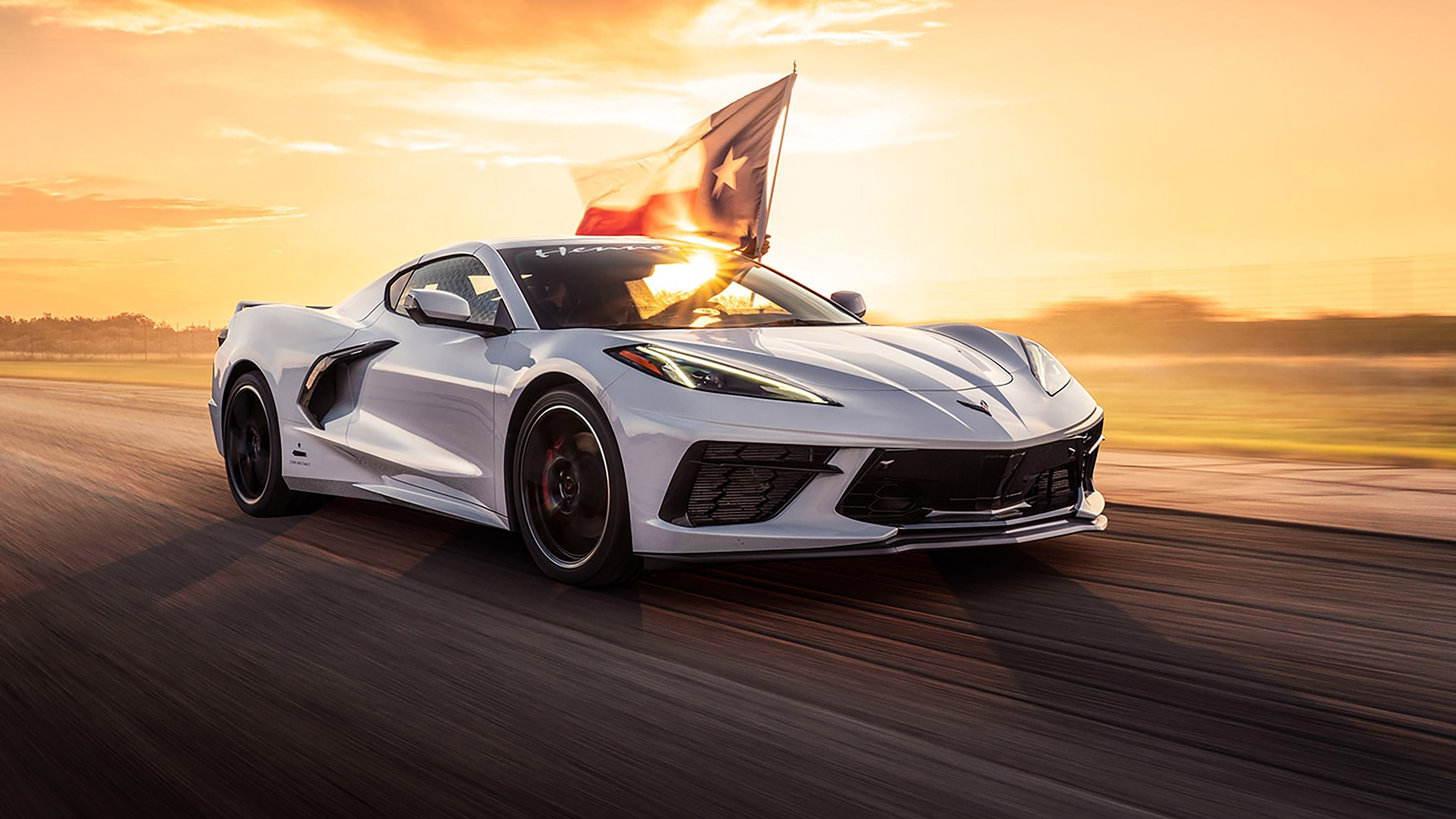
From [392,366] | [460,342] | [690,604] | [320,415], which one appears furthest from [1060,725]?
[320,415]

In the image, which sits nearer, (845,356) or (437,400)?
(845,356)

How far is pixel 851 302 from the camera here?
5793 millimetres

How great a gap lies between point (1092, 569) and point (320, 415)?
3.37m

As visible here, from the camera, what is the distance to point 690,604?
415 cm

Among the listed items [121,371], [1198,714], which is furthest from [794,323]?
[121,371]

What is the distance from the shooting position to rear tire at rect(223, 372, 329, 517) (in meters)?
6.16

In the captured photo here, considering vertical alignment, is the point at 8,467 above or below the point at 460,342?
below

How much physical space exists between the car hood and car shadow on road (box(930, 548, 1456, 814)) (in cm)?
76

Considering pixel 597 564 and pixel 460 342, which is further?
pixel 460 342

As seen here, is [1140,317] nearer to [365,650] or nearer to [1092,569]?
[1092,569]

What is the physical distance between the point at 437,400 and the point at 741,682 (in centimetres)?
226

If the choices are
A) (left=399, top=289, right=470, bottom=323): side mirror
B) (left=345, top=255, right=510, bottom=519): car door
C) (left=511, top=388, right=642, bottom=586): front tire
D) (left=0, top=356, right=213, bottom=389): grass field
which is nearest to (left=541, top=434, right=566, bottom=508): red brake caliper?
(left=511, top=388, right=642, bottom=586): front tire

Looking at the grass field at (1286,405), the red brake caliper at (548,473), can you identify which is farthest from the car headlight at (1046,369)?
the grass field at (1286,405)

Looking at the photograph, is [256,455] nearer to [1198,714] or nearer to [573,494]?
[573,494]
